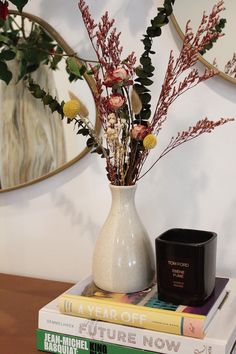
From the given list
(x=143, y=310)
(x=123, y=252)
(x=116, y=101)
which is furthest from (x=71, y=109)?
(x=143, y=310)

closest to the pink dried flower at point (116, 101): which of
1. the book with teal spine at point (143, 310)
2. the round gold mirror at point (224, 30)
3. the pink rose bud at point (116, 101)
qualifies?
the pink rose bud at point (116, 101)

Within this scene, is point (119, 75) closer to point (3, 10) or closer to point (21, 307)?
point (3, 10)

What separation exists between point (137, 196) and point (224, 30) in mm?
468

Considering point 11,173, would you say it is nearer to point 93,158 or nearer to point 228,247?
point 93,158

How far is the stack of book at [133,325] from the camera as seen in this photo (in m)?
0.89

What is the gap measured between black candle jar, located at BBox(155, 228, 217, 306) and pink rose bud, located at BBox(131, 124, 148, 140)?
218 mm

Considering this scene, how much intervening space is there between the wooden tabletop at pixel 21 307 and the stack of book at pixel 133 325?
0.06m

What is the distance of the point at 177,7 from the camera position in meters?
1.17

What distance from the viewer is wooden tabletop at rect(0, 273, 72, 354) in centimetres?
103

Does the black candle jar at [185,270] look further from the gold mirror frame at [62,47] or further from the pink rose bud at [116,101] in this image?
the gold mirror frame at [62,47]

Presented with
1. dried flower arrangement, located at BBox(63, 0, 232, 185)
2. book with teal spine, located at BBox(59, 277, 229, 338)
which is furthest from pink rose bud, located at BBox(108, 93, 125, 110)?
book with teal spine, located at BBox(59, 277, 229, 338)

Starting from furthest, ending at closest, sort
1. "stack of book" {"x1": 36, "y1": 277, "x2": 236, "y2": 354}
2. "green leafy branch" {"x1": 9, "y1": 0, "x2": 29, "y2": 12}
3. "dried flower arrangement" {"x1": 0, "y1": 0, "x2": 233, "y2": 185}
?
1. "green leafy branch" {"x1": 9, "y1": 0, "x2": 29, "y2": 12}
2. "dried flower arrangement" {"x1": 0, "y1": 0, "x2": 233, "y2": 185}
3. "stack of book" {"x1": 36, "y1": 277, "x2": 236, "y2": 354}

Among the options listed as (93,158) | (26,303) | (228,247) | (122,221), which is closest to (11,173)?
(93,158)

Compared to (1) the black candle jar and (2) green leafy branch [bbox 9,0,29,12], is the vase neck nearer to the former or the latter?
(1) the black candle jar
